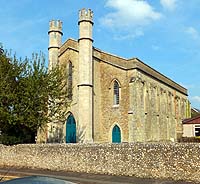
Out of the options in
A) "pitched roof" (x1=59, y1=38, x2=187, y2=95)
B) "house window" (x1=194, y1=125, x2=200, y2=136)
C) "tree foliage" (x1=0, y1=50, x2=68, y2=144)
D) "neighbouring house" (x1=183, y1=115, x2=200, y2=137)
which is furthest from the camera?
"neighbouring house" (x1=183, y1=115, x2=200, y2=137)

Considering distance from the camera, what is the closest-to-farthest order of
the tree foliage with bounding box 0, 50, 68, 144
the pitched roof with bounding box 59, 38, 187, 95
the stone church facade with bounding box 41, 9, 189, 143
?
the tree foliage with bounding box 0, 50, 68, 144
the stone church facade with bounding box 41, 9, 189, 143
the pitched roof with bounding box 59, 38, 187, 95

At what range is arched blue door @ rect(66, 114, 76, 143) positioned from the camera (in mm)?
36500

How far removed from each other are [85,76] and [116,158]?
1804cm

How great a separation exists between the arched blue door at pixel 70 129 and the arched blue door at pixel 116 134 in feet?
14.9

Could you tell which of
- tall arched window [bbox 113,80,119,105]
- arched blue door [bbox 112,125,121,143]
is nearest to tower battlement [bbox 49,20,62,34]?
tall arched window [bbox 113,80,119,105]

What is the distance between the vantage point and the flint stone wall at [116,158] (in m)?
15.0

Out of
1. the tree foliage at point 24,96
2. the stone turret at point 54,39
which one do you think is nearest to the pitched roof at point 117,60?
the stone turret at point 54,39

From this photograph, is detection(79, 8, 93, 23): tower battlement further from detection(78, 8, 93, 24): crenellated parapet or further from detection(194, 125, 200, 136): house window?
detection(194, 125, 200, 136): house window

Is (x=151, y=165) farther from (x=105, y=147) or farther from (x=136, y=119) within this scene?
(x=136, y=119)

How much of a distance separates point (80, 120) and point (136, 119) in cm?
618

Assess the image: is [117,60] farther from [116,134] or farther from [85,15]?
[116,134]

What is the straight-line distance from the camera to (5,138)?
79.1ft

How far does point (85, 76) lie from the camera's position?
34344mm

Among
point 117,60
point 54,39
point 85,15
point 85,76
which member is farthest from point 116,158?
point 54,39
